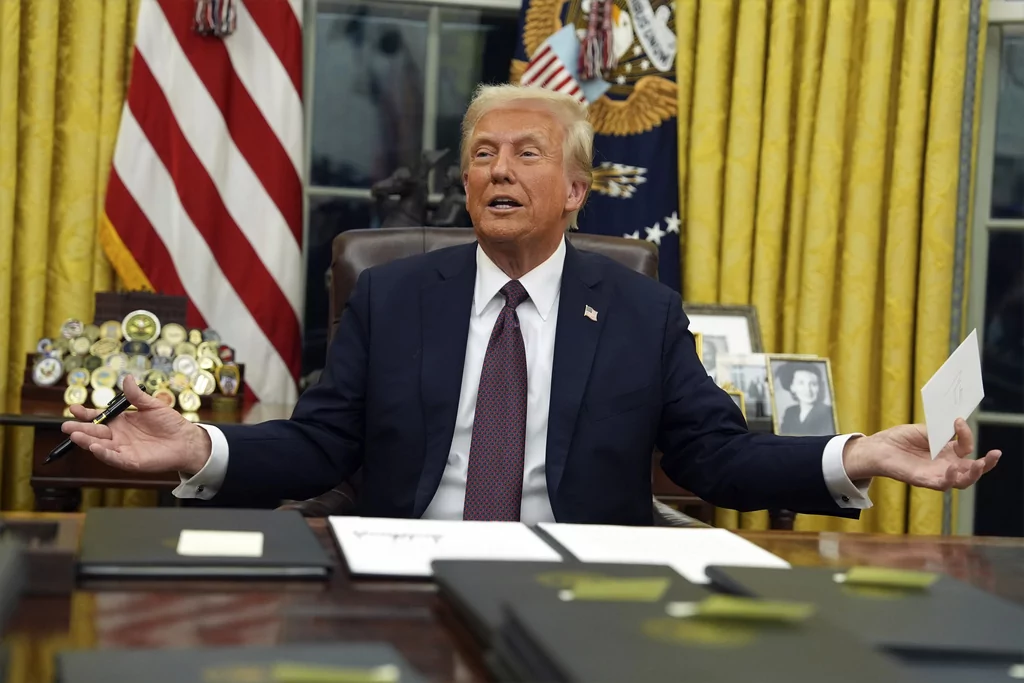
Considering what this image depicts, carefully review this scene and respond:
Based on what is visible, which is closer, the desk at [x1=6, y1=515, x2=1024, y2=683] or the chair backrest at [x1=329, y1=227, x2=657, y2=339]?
the desk at [x1=6, y1=515, x2=1024, y2=683]

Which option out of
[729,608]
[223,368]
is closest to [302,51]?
[223,368]

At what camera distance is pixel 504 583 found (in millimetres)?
920

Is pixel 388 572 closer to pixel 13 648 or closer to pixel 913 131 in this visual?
pixel 13 648

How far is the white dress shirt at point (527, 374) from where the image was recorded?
1.91 meters

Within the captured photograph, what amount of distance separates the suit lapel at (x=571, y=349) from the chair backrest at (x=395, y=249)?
0.32 metres

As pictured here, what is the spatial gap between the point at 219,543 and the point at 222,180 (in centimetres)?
251

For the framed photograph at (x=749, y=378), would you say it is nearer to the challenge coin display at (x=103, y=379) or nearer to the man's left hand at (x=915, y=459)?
the man's left hand at (x=915, y=459)

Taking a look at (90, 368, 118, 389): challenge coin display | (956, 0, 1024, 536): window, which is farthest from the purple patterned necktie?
(956, 0, 1024, 536): window

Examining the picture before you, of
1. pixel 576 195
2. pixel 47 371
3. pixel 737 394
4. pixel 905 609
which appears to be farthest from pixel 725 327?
pixel 905 609

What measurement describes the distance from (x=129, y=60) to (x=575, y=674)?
311cm

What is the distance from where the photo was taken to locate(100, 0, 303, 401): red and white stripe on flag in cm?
329

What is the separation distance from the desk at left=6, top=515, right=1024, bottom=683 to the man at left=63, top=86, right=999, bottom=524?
715 mm

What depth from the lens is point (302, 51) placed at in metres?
3.59

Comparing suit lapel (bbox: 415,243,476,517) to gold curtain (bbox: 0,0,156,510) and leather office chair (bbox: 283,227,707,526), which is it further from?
gold curtain (bbox: 0,0,156,510)
